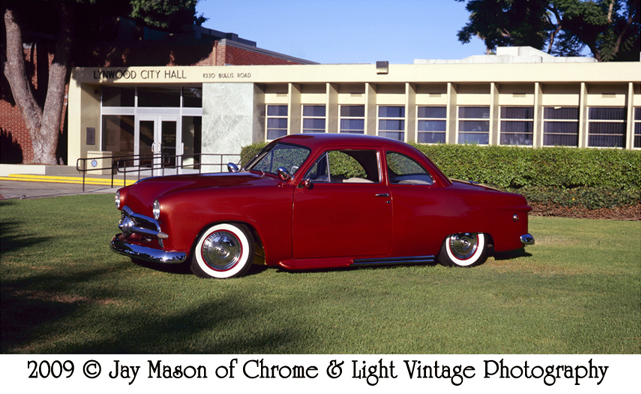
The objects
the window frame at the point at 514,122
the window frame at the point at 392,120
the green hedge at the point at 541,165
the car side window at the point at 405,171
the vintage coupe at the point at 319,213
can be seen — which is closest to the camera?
the vintage coupe at the point at 319,213

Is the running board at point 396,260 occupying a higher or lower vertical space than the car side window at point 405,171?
lower

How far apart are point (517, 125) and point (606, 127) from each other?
10.8ft

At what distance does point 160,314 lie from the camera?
5562 mm

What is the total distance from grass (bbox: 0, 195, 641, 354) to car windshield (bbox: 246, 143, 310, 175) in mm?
1263

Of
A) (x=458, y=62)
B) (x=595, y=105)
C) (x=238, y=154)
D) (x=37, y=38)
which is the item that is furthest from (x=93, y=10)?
(x=595, y=105)

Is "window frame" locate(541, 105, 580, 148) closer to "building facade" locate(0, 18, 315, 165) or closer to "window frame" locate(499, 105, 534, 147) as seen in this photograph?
"window frame" locate(499, 105, 534, 147)

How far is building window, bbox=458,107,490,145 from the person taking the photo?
87.5ft

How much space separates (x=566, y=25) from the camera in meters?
45.3

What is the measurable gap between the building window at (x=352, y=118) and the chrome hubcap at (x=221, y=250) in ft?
69.9

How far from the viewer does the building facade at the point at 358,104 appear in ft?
82.3

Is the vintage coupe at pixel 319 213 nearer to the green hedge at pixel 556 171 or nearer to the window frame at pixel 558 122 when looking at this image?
the green hedge at pixel 556 171

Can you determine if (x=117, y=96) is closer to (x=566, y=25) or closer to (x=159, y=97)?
(x=159, y=97)

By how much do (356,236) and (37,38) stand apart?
30874 mm

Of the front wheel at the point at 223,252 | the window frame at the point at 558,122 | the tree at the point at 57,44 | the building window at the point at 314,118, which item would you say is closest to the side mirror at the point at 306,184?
the front wheel at the point at 223,252
